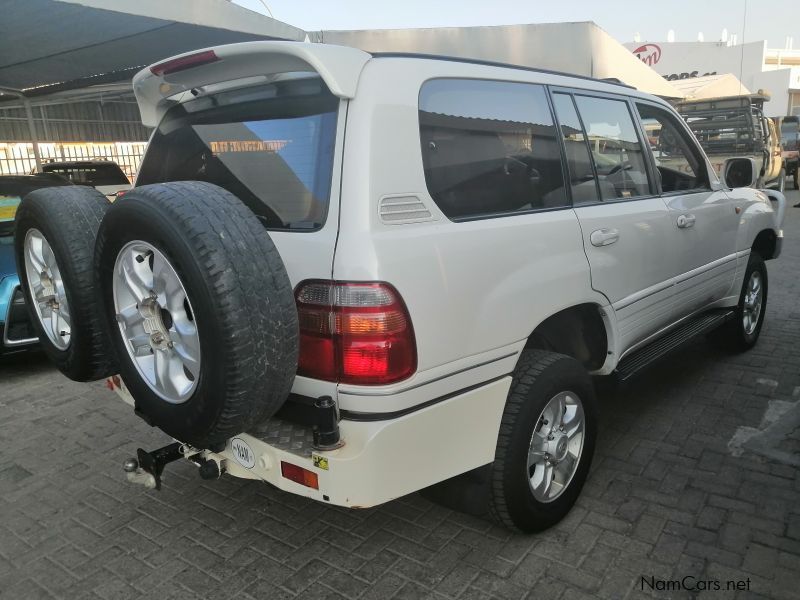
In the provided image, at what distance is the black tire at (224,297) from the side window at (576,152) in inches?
60.5

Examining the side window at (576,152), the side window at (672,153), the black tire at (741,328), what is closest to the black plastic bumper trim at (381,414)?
the side window at (576,152)

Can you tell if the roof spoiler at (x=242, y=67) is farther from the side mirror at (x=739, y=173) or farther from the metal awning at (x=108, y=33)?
the metal awning at (x=108, y=33)

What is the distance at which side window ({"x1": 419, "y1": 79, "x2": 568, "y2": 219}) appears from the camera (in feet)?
7.06

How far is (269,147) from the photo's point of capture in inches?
87.9

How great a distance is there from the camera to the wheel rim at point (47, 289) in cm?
271

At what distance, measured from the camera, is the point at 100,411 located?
162 inches

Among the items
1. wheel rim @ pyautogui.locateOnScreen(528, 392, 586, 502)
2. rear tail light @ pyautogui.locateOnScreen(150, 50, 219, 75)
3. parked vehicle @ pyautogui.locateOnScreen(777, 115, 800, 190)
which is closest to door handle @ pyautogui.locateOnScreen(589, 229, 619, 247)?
wheel rim @ pyautogui.locateOnScreen(528, 392, 586, 502)

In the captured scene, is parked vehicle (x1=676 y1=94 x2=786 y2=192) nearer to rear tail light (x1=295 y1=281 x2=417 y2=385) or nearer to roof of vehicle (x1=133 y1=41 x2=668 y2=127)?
roof of vehicle (x1=133 y1=41 x2=668 y2=127)

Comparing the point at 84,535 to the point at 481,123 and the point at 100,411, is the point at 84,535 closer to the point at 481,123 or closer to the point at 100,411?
the point at 100,411

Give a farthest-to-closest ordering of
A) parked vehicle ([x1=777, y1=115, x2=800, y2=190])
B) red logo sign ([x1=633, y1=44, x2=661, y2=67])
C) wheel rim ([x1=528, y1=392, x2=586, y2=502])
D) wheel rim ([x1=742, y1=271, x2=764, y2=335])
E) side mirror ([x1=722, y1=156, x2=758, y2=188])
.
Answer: red logo sign ([x1=633, y1=44, x2=661, y2=67]), parked vehicle ([x1=777, y1=115, x2=800, y2=190]), wheel rim ([x1=742, y1=271, x2=764, y2=335]), side mirror ([x1=722, y1=156, x2=758, y2=188]), wheel rim ([x1=528, y1=392, x2=586, y2=502])

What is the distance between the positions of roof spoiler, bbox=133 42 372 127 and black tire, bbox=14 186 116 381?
539 mm

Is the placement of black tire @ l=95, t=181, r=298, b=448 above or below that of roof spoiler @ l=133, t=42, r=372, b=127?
below

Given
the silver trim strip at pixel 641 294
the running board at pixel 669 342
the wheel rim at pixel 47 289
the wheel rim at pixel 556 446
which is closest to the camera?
the wheel rim at pixel 556 446

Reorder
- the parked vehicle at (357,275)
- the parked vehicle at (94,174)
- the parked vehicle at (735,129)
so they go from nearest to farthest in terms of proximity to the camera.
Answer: the parked vehicle at (357,275), the parked vehicle at (94,174), the parked vehicle at (735,129)
